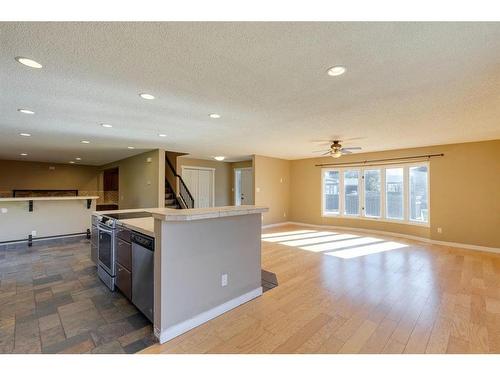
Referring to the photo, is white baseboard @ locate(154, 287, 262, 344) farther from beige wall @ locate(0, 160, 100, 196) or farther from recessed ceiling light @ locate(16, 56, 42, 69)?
beige wall @ locate(0, 160, 100, 196)

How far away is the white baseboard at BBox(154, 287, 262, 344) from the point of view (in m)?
1.99

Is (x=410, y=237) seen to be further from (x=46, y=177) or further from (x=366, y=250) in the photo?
(x=46, y=177)

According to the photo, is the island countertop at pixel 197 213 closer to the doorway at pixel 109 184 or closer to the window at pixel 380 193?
the window at pixel 380 193

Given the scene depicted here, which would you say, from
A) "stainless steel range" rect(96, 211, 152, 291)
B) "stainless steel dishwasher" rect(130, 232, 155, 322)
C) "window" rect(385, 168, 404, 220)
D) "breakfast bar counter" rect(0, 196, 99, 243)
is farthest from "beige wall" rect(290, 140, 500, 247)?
"breakfast bar counter" rect(0, 196, 99, 243)

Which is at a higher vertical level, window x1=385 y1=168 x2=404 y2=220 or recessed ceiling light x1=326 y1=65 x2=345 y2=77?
recessed ceiling light x1=326 y1=65 x2=345 y2=77

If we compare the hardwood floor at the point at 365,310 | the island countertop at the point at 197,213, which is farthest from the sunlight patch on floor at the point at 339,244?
the island countertop at the point at 197,213

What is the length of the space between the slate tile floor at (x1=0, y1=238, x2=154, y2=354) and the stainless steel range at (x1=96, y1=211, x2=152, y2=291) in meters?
0.14

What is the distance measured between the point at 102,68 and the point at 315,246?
486 cm

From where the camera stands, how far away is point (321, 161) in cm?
766

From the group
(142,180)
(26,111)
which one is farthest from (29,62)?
(142,180)

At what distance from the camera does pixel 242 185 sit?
9016 millimetres
